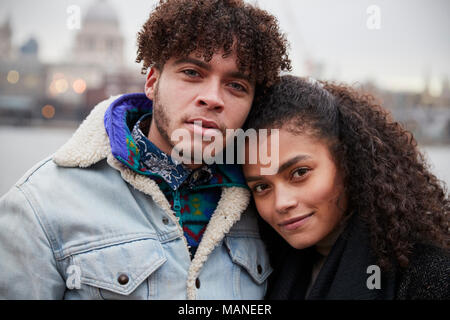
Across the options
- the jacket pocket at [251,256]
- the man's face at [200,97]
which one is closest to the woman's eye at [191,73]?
the man's face at [200,97]

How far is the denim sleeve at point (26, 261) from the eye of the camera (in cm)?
219

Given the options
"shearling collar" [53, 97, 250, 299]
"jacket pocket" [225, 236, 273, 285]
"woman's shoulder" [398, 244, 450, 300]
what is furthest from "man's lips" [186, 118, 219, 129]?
"woman's shoulder" [398, 244, 450, 300]

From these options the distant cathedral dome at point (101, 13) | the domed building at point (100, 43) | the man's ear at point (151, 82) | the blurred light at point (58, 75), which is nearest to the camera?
the man's ear at point (151, 82)

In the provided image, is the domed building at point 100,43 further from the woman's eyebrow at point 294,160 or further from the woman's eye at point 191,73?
the woman's eyebrow at point 294,160

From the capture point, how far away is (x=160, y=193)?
248 centimetres

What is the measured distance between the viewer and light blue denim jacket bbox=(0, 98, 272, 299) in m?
2.22

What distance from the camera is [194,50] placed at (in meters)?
2.58

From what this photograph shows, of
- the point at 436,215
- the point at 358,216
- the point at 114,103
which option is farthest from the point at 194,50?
the point at 436,215

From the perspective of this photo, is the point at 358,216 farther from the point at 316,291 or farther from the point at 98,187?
the point at 98,187

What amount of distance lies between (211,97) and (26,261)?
127cm

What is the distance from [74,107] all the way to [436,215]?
54355 mm

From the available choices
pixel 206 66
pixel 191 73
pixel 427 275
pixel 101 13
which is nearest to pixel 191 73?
pixel 191 73
